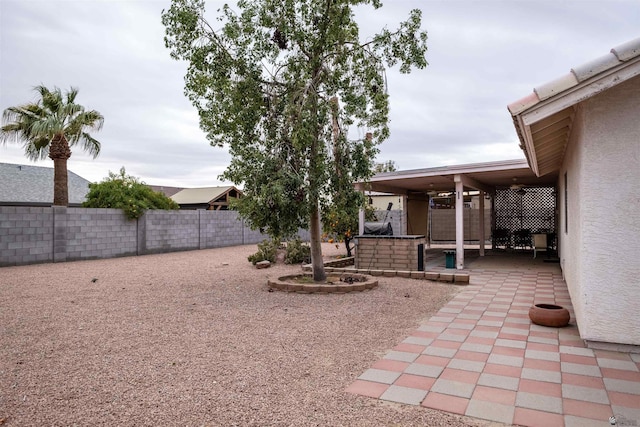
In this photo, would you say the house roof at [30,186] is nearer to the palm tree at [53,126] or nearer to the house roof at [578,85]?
the palm tree at [53,126]

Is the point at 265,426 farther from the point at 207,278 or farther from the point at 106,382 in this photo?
the point at 207,278

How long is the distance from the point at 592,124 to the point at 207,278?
304 inches

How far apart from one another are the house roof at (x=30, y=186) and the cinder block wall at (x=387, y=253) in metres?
14.9

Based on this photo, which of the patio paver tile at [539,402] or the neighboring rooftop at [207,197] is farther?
the neighboring rooftop at [207,197]

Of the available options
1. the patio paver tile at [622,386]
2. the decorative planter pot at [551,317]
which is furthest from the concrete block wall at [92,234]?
the patio paver tile at [622,386]

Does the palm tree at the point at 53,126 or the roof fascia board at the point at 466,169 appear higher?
the palm tree at the point at 53,126

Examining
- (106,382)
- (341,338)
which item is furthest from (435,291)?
(106,382)

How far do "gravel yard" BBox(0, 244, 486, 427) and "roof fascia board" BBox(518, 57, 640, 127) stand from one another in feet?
8.51

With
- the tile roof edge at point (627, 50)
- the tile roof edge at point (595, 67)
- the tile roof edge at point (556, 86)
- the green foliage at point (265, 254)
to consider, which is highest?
the tile roof edge at point (627, 50)

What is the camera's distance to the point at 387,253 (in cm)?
939

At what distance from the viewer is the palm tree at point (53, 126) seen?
13922mm

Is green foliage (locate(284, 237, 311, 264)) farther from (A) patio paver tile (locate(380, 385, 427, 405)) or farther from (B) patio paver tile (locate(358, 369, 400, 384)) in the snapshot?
(A) patio paver tile (locate(380, 385, 427, 405))

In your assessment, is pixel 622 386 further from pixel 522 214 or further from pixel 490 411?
pixel 522 214

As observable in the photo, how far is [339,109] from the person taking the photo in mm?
7641
